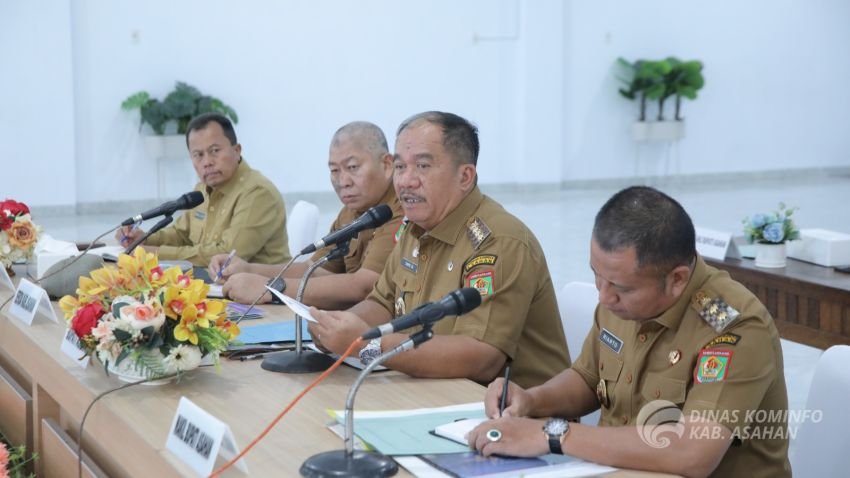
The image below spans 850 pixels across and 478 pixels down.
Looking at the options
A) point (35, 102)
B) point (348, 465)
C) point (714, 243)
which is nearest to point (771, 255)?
point (714, 243)

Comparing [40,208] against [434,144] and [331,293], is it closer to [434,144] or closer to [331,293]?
[331,293]

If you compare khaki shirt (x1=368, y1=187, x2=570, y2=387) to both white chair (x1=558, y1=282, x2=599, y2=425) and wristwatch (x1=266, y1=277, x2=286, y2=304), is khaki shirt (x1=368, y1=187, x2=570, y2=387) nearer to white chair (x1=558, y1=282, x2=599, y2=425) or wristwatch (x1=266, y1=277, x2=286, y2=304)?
white chair (x1=558, y1=282, x2=599, y2=425)

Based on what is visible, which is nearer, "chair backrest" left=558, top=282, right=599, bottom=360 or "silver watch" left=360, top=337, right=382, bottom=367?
"silver watch" left=360, top=337, right=382, bottom=367

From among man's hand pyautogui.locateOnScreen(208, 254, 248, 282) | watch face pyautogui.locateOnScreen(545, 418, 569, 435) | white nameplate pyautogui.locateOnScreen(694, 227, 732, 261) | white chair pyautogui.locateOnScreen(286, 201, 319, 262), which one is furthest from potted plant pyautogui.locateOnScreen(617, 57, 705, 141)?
watch face pyautogui.locateOnScreen(545, 418, 569, 435)

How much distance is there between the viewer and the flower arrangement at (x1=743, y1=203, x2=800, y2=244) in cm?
427

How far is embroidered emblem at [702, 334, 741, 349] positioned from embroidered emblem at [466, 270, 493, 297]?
694mm

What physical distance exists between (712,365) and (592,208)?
353 inches

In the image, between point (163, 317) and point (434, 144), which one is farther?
point (434, 144)

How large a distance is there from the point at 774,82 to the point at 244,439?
41.7ft

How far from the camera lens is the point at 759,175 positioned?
1375 centimetres

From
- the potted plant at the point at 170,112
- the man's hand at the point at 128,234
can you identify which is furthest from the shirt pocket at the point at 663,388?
the potted plant at the point at 170,112

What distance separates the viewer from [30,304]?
313 cm

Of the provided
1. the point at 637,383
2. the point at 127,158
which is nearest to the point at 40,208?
the point at 127,158

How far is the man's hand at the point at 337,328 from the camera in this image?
2549 millimetres
